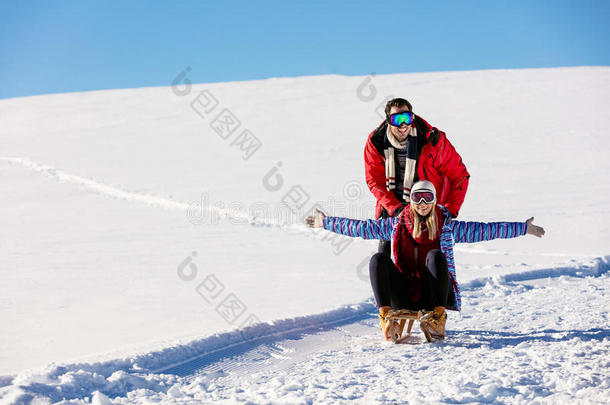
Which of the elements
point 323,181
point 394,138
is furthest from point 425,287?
point 323,181

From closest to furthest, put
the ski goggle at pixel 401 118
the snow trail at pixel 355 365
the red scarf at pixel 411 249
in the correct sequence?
the snow trail at pixel 355 365 → the red scarf at pixel 411 249 → the ski goggle at pixel 401 118

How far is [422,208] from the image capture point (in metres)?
3.49

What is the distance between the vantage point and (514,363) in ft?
10.2

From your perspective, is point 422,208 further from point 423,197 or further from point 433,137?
point 433,137

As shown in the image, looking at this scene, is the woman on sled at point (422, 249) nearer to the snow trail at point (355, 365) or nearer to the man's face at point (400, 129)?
the snow trail at point (355, 365)

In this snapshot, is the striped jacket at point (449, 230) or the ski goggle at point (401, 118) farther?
the ski goggle at point (401, 118)

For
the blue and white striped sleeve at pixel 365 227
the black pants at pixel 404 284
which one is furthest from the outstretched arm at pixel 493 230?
the blue and white striped sleeve at pixel 365 227

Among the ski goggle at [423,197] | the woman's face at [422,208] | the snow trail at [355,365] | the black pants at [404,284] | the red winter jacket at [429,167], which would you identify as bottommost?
the snow trail at [355,365]

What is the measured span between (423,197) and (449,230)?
0.29 metres

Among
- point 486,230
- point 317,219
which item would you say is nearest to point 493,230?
point 486,230

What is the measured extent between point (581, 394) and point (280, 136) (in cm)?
1468

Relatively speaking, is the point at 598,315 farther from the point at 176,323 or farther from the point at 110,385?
the point at 110,385

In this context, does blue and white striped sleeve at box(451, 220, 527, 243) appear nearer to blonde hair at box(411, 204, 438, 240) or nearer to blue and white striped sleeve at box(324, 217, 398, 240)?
blonde hair at box(411, 204, 438, 240)

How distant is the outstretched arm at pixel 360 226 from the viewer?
3648mm
